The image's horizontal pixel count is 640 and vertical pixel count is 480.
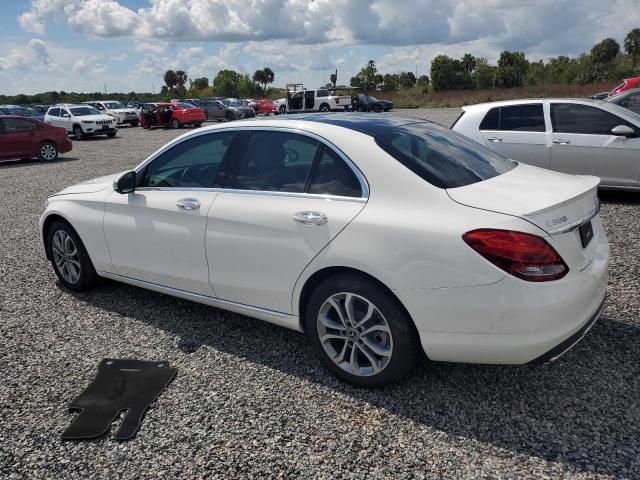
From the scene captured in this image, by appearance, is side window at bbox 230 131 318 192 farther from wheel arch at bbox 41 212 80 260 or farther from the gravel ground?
wheel arch at bbox 41 212 80 260

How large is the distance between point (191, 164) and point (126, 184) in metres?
0.55

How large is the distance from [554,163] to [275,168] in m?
5.61

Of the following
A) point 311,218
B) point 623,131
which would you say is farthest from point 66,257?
point 623,131

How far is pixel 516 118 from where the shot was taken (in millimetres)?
8141

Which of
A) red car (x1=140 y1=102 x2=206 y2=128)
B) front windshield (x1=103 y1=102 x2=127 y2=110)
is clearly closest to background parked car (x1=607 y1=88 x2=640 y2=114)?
red car (x1=140 y1=102 x2=206 y2=128)

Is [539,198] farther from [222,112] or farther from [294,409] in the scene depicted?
[222,112]

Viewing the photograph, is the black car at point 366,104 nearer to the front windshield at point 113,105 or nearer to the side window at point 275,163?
the front windshield at point 113,105

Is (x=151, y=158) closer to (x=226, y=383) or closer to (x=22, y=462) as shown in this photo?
(x=226, y=383)

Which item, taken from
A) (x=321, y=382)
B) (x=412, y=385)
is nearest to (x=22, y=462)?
(x=321, y=382)

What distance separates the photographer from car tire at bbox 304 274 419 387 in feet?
9.81

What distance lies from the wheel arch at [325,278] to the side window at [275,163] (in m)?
0.56

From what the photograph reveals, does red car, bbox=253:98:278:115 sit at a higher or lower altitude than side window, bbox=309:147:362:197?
lower

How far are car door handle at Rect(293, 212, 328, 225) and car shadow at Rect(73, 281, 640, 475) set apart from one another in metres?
0.99

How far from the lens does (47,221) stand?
505 centimetres
